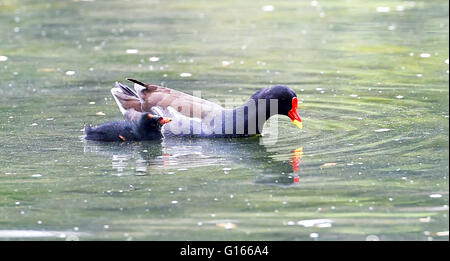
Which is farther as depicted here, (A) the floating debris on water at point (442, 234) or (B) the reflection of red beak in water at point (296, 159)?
(B) the reflection of red beak in water at point (296, 159)

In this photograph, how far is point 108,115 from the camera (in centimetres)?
1223

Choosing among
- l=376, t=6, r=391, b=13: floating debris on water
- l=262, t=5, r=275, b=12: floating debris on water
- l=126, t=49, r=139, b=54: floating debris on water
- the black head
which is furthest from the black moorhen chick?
l=376, t=6, r=391, b=13: floating debris on water

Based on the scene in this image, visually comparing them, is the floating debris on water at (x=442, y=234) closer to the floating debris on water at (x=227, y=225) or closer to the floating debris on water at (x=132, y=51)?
the floating debris on water at (x=227, y=225)

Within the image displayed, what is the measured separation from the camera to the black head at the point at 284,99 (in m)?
11.0

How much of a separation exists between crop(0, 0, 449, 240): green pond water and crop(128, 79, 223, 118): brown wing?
0.40 m

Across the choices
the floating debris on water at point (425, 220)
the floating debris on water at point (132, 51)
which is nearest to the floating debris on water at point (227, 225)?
the floating debris on water at point (425, 220)

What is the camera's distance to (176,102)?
11234mm

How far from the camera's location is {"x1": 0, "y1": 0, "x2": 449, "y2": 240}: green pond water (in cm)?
785

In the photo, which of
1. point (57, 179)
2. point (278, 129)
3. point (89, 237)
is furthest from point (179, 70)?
point (89, 237)

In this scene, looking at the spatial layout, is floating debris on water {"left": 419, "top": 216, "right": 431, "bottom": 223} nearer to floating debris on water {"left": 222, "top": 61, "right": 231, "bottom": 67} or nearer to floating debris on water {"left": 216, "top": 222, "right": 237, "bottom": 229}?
floating debris on water {"left": 216, "top": 222, "right": 237, "bottom": 229}

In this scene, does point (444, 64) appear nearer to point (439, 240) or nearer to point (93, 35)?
point (93, 35)

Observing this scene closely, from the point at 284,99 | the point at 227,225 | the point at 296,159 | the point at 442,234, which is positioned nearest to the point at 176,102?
the point at 284,99

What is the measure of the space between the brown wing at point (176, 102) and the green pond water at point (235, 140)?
395mm

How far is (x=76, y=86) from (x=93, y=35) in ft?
15.3
